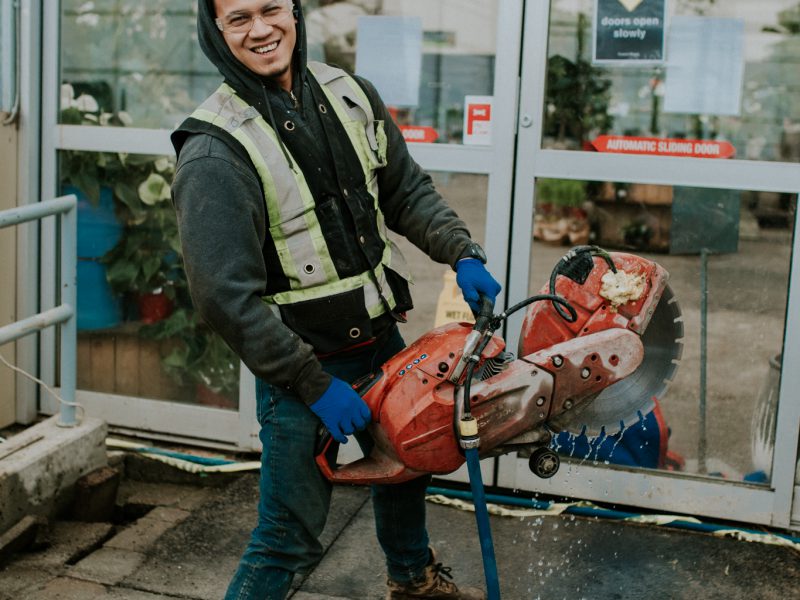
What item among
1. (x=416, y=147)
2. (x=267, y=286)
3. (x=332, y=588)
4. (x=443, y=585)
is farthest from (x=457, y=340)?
(x=416, y=147)

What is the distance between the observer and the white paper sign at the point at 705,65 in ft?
12.3

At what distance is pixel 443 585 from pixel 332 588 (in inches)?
17.0

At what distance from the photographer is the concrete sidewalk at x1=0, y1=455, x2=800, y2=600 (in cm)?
347

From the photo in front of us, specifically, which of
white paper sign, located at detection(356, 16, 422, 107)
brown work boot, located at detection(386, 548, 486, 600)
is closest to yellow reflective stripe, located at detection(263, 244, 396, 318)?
brown work boot, located at detection(386, 548, 486, 600)

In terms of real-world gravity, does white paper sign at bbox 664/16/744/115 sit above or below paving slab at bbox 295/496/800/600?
above

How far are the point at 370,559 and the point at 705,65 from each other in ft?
7.16

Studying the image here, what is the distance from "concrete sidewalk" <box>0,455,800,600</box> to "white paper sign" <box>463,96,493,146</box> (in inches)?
58.0

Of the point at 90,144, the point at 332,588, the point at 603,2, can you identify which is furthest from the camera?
the point at 90,144

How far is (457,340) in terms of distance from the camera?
2672 millimetres

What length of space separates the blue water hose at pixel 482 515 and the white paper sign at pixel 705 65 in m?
1.88

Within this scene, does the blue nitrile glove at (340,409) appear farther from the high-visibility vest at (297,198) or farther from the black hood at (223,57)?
the black hood at (223,57)

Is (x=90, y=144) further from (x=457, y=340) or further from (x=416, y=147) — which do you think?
(x=457, y=340)

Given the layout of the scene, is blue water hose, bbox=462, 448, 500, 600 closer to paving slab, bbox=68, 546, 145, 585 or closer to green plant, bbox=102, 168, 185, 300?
paving slab, bbox=68, 546, 145, 585

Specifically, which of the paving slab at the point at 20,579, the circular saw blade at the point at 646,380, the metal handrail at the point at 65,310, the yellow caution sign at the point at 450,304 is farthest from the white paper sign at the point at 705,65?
the paving slab at the point at 20,579
